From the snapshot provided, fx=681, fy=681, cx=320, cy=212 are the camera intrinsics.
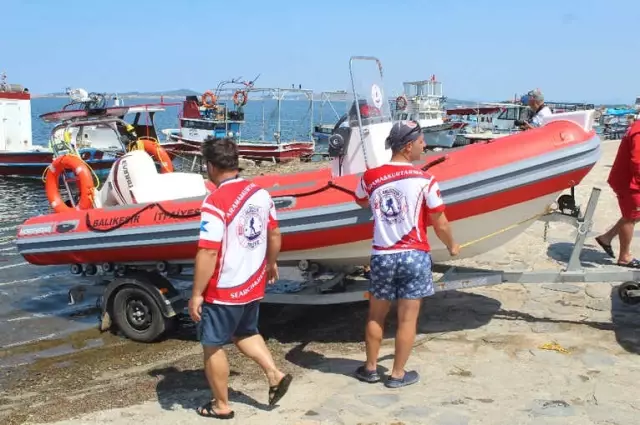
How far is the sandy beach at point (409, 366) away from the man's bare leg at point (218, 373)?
125 millimetres

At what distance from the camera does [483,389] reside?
4.12 m

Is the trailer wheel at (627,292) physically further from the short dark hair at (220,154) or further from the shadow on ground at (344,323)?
the short dark hair at (220,154)

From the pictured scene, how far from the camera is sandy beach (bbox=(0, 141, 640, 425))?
3855 millimetres

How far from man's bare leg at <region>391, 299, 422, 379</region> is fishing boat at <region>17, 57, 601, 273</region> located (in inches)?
40.7

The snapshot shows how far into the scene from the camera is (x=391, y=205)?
398cm

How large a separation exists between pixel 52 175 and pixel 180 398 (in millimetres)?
3558

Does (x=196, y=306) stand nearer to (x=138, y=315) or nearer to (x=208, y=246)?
(x=208, y=246)

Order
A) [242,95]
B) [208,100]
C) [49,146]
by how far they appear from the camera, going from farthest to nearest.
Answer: [208,100], [242,95], [49,146]

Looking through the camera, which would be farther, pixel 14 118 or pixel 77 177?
pixel 14 118

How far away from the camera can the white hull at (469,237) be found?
198 inches

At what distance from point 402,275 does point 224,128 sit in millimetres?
24394

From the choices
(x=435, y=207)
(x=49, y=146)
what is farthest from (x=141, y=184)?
(x=49, y=146)

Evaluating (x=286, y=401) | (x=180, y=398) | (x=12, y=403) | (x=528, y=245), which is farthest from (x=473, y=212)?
(x=12, y=403)

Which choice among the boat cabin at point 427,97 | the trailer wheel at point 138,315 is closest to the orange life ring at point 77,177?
the trailer wheel at point 138,315
